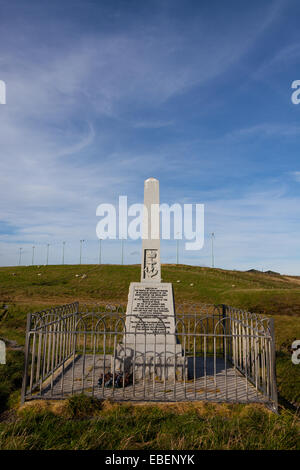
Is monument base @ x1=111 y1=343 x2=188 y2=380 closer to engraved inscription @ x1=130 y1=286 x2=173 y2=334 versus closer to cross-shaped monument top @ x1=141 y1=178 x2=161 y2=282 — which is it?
engraved inscription @ x1=130 y1=286 x2=173 y2=334

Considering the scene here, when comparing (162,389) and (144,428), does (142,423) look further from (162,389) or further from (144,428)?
(162,389)

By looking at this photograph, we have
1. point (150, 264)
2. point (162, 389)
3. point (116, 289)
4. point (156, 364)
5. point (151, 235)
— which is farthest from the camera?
point (116, 289)

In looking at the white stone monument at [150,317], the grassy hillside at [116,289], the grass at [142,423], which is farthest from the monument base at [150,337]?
the grassy hillside at [116,289]

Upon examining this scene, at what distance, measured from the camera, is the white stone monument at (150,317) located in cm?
859

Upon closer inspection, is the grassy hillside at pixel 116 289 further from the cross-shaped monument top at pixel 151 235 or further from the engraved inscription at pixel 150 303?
the engraved inscription at pixel 150 303

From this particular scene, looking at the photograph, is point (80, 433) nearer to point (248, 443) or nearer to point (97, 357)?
point (248, 443)

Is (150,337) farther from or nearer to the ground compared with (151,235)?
nearer to the ground

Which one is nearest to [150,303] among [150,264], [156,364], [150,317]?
[150,317]

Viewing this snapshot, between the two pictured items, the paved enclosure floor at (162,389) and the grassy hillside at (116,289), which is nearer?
the paved enclosure floor at (162,389)

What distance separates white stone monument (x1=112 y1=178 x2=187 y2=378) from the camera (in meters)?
8.59

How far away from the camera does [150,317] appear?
380 inches

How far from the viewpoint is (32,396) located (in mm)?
7031

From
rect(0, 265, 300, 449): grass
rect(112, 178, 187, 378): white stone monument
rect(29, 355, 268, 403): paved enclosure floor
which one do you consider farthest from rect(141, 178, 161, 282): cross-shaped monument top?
rect(0, 265, 300, 449): grass
